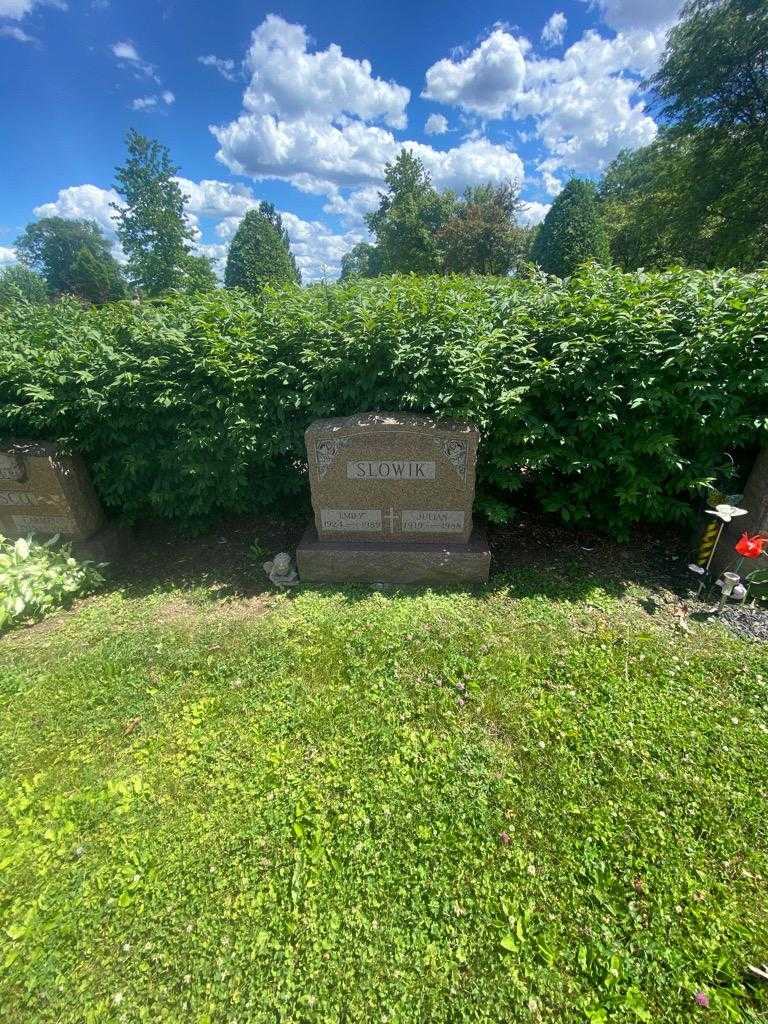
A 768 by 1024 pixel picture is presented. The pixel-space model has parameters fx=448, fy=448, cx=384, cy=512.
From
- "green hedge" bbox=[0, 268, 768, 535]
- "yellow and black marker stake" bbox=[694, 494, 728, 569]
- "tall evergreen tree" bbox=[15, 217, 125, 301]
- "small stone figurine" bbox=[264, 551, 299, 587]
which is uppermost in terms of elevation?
"tall evergreen tree" bbox=[15, 217, 125, 301]

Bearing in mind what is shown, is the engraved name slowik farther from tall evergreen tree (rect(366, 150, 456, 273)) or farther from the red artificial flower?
tall evergreen tree (rect(366, 150, 456, 273))

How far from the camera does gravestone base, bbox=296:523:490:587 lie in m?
3.89

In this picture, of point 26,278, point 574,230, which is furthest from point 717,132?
point 26,278

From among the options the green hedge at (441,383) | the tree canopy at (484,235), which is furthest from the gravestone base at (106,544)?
the tree canopy at (484,235)

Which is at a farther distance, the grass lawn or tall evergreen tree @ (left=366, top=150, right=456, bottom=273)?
tall evergreen tree @ (left=366, top=150, right=456, bottom=273)

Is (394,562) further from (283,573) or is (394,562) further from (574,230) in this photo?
(574,230)

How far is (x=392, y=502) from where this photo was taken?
12.9 feet

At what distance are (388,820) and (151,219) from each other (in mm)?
40509

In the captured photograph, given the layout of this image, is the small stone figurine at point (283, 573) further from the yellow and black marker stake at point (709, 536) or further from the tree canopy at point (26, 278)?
the tree canopy at point (26, 278)

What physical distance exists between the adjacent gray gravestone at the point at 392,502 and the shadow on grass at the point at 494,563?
0.18m

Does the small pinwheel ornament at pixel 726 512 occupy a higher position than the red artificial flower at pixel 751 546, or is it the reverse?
the small pinwheel ornament at pixel 726 512

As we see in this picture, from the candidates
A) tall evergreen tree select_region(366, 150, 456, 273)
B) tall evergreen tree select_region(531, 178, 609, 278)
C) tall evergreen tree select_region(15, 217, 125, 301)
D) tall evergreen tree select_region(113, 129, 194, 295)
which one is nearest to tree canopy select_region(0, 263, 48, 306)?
tall evergreen tree select_region(15, 217, 125, 301)

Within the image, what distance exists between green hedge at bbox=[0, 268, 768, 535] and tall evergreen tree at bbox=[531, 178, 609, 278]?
14.9 m

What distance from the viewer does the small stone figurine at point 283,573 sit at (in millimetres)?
4016
